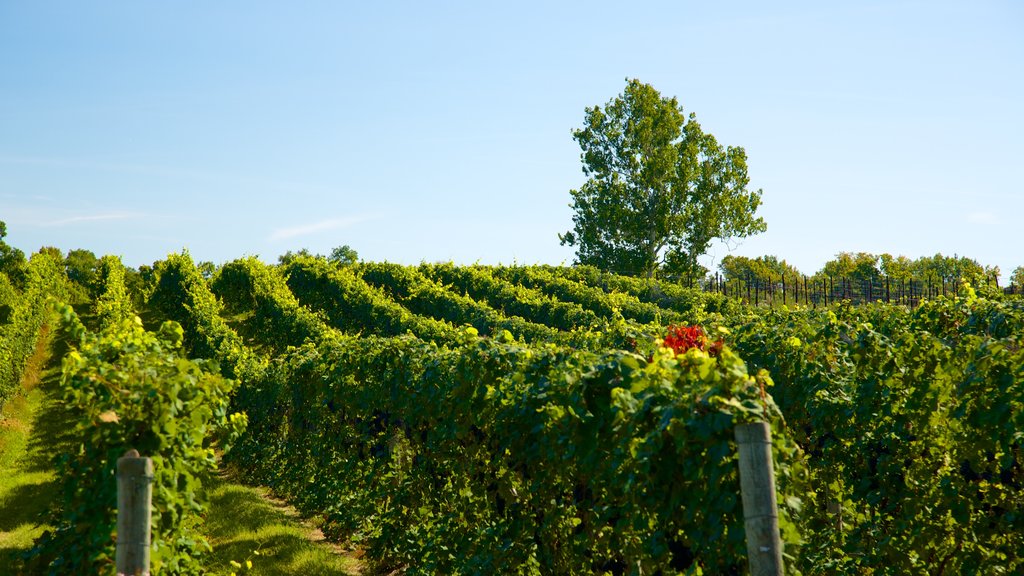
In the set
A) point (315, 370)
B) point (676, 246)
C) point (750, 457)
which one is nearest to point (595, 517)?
point (750, 457)

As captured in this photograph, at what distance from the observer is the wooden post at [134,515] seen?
3.97 m

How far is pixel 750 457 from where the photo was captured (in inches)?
125

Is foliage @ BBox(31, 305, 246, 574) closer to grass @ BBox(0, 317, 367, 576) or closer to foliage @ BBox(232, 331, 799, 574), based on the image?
grass @ BBox(0, 317, 367, 576)

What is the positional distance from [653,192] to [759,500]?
4401 centimetres

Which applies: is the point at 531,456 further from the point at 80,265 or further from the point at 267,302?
the point at 80,265

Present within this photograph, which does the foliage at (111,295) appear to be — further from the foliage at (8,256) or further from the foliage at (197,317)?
the foliage at (8,256)

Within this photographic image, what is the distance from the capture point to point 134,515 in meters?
4.00

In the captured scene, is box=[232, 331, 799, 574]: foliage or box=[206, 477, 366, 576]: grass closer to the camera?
box=[232, 331, 799, 574]: foliage

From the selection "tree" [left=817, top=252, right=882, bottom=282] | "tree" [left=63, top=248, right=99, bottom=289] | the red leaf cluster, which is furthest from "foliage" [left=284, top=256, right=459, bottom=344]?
"tree" [left=817, top=252, right=882, bottom=282]

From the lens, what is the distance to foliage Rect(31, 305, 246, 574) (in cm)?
444

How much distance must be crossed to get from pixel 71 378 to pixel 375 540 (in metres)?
4.61

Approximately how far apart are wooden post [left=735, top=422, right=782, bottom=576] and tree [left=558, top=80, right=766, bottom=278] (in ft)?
139

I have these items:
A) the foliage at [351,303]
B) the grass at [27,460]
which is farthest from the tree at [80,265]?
the grass at [27,460]

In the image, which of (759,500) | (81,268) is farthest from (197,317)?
(81,268)
